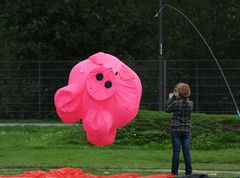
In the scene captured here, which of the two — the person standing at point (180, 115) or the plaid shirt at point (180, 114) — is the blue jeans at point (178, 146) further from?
the plaid shirt at point (180, 114)

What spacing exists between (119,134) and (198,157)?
9.87 feet

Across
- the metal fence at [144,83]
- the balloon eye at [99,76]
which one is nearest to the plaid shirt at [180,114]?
the balloon eye at [99,76]

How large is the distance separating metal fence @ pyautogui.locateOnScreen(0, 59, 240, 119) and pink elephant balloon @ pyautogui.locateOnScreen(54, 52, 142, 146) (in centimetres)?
1451

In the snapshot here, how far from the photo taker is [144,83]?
25812 mm

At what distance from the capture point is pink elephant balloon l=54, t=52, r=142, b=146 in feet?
35.4

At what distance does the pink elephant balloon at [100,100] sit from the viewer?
1080 cm

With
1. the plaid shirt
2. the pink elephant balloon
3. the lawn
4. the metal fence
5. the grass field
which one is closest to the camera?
the pink elephant balloon

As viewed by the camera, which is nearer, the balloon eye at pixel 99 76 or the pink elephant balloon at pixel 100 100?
the pink elephant balloon at pixel 100 100

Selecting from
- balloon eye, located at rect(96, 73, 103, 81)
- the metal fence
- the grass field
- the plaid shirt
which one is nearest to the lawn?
the grass field

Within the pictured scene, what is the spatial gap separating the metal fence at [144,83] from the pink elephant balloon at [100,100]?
47.6 feet

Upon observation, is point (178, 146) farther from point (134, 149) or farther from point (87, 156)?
point (134, 149)

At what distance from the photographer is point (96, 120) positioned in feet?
35.4

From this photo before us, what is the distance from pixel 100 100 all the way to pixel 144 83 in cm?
1504

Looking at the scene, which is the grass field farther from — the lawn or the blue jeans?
the blue jeans
